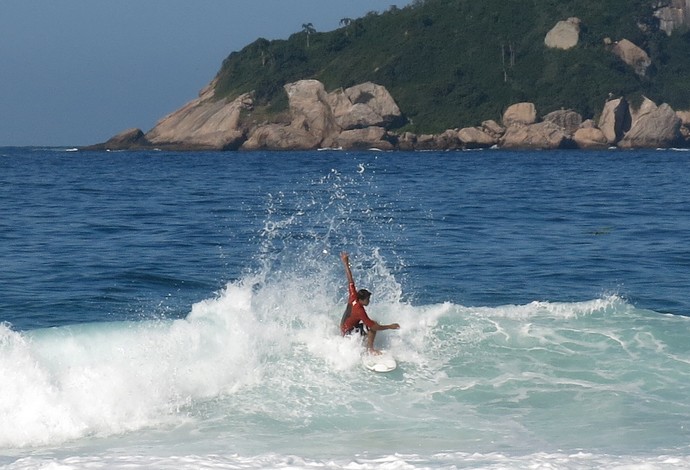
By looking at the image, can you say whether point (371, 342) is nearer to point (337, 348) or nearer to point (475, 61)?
point (337, 348)

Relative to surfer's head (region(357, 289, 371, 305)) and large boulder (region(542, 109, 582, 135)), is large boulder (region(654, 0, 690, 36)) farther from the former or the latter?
surfer's head (region(357, 289, 371, 305))

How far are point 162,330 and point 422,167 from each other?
41.8m

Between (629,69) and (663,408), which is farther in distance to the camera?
(629,69)

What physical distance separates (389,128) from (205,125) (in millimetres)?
23937

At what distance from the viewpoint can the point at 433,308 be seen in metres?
14.5

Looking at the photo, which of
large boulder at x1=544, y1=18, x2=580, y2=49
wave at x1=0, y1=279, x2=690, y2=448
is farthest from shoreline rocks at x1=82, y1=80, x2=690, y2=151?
wave at x1=0, y1=279, x2=690, y2=448

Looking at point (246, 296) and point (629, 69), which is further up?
point (629, 69)

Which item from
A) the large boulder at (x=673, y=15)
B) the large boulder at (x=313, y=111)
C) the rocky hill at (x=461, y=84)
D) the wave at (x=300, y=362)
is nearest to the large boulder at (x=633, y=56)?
the rocky hill at (x=461, y=84)

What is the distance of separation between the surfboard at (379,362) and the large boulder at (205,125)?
303 ft

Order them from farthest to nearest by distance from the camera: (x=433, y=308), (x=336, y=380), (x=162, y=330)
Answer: (x=433, y=308), (x=162, y=330), (x=336, y=380)

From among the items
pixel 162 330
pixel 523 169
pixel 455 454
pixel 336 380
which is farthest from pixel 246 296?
pixel 523 169

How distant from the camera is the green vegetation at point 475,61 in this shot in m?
104

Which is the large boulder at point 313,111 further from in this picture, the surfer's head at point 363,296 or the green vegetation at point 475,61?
the surfer's head at point 363,296

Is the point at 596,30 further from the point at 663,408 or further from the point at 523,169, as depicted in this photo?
the point at 663,408
